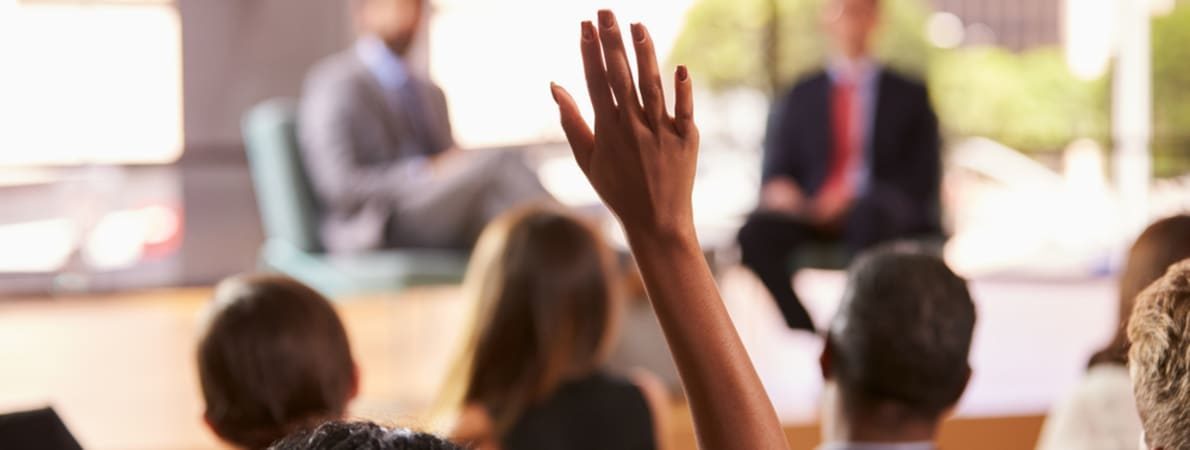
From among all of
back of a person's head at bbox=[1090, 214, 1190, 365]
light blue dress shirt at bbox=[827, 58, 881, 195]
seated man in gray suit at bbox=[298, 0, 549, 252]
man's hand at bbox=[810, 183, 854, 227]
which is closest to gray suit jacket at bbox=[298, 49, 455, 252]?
seated man in gray suit at bbox=[298, 0, 549, 252]

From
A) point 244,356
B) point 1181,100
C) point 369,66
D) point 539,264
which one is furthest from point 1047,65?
point 244,356

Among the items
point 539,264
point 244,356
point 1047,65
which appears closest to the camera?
point 244,356

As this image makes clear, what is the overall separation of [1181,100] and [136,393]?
5.82 m

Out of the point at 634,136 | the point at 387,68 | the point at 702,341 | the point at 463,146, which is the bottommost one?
the point at 463,146

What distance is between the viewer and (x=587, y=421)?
220 cm

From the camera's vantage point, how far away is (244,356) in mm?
1671

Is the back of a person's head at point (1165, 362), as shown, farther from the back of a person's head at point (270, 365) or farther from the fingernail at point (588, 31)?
the back of a person's head at point (270, 365)

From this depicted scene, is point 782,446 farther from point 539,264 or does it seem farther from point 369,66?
point 369,66

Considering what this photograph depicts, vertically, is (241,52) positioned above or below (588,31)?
below

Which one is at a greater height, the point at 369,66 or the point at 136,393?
the point at 369,66

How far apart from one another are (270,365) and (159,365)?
301 centimetres

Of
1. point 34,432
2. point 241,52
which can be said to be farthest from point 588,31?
point 241,52

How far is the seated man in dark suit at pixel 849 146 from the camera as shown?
4016mm

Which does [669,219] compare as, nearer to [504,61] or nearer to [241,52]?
[241,52]
